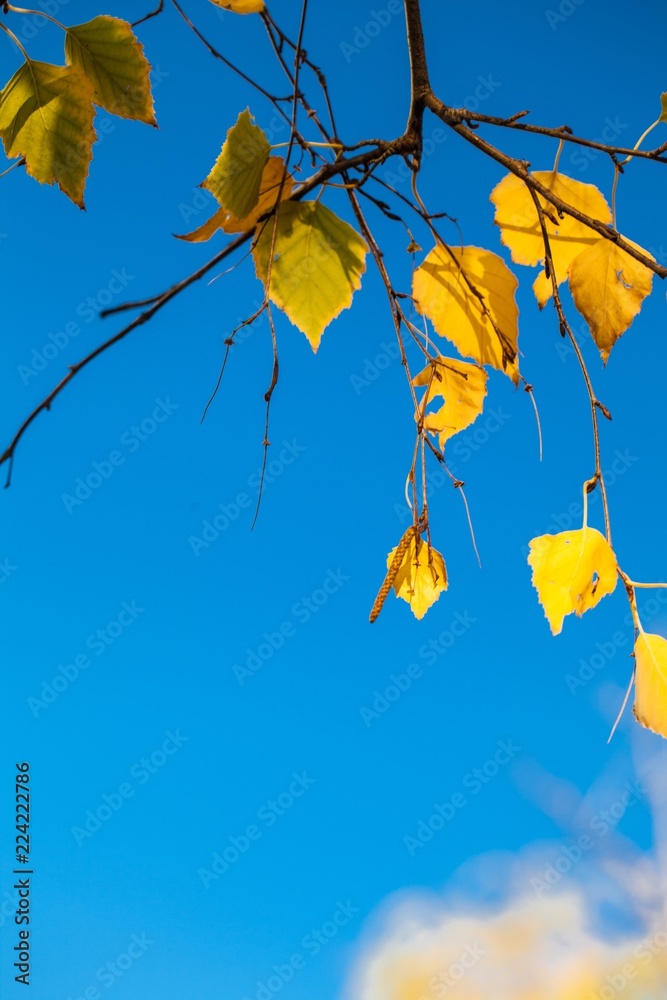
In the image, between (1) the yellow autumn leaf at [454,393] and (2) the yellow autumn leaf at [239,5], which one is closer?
(2) the yellow autumn leaf at [239,5]

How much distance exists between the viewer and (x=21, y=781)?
7.16 feet

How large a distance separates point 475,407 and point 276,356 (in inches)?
5.9

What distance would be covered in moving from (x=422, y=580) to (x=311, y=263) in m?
0.19

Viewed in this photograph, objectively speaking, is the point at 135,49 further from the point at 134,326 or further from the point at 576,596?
the point at 576,596

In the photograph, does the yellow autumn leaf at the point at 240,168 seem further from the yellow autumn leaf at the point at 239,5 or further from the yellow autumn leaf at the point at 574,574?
the yellow autumn leaf at the point at 574,574

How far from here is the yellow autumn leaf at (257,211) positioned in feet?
1.38

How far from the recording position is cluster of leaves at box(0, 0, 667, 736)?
397 millimetres

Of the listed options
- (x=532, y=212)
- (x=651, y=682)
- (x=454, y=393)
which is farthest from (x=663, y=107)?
(x=651, y=682)

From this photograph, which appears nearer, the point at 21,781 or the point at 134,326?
the point at 134,326

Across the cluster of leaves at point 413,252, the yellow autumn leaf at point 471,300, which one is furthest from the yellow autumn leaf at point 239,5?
the yellow autumn leaf at point 471,300

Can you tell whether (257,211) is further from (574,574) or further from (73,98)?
(574,574)

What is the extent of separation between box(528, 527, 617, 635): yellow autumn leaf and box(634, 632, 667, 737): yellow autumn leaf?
3 centimetres

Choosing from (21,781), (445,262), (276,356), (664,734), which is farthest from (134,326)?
(21,781)

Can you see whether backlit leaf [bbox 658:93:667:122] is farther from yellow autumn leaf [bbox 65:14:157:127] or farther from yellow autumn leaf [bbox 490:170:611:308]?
yellow autumn leaf [bbox 65:14:157:127]
